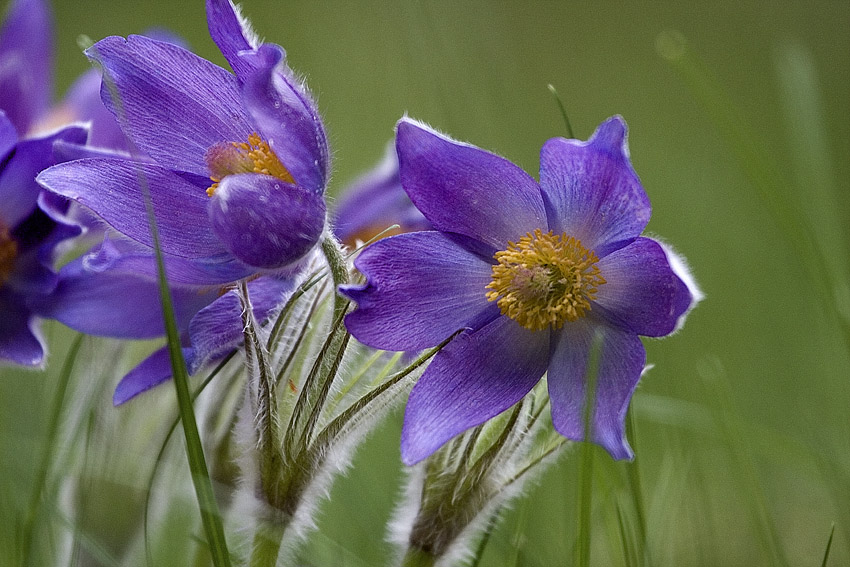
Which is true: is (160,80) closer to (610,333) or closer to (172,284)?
(172,284)

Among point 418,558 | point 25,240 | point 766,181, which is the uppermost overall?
point 766,181

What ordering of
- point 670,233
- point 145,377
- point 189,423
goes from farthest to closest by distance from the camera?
point 670,233
point 145,377
point 189,423

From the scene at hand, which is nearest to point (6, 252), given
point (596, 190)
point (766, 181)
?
point (596, 190)

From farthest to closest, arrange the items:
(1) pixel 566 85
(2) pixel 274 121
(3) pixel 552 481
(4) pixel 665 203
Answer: (1) pixel 566 85, (4) pixel 665 203, (3) pixel 552 481, (2) pixel 274 121

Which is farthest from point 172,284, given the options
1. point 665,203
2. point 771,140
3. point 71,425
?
point 771,140

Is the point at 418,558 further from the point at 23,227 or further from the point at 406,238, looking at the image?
the point at 23,227
